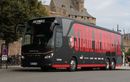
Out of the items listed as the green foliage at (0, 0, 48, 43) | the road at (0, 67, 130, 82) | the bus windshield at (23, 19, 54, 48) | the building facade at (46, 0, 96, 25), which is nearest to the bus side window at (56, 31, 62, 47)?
the bus windshield at (23, 19, 54, 48)

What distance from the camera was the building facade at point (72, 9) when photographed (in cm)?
15462

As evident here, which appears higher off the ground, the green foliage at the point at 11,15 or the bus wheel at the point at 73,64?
the green foliage at the point at 11,15

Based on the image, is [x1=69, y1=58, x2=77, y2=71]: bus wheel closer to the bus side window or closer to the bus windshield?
the bus side window

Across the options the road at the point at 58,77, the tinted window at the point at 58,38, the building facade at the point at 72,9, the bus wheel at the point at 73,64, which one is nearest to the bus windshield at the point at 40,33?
the tinted window at the point at 58,38

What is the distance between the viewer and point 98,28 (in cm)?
3734

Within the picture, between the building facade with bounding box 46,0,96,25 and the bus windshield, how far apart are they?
12032 cm

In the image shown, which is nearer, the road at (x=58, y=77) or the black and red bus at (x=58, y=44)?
the road at (x=58, y=77)

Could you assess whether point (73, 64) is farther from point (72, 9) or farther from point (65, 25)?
point (72, 9)

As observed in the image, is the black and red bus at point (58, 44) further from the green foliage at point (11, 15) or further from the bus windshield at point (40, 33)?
the green foliage at point (11, 15)

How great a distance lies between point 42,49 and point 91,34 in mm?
6766

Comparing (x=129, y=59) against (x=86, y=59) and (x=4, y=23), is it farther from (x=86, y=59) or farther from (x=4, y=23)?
(x=86, y=59)

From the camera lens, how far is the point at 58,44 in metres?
30.7

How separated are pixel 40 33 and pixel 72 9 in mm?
137048

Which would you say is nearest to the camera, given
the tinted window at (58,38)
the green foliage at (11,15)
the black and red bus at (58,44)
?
the black and red bus at (58,44)
